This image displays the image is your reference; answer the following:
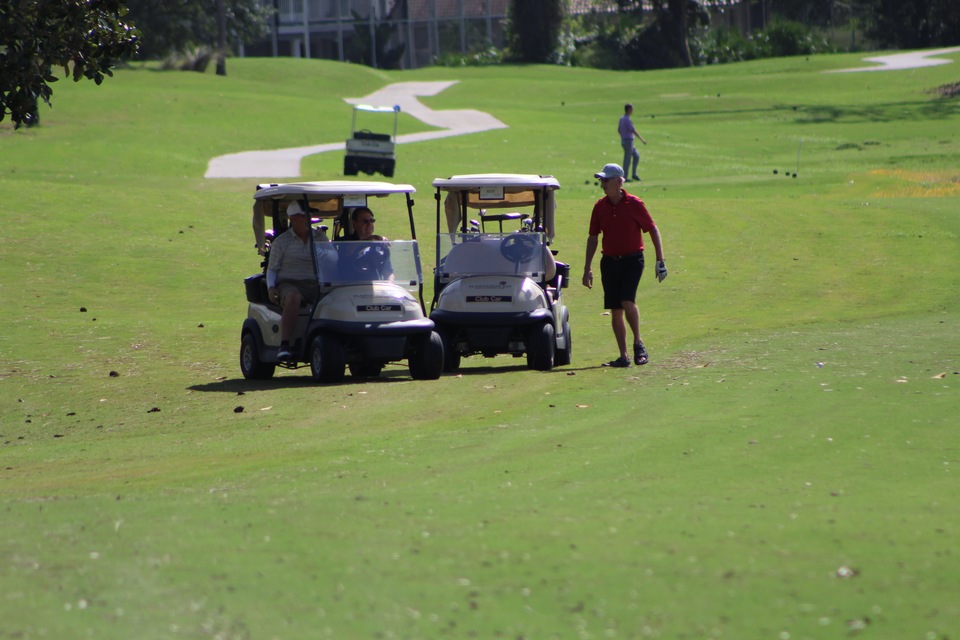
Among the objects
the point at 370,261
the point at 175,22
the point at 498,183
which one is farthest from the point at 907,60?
the point at 370,261

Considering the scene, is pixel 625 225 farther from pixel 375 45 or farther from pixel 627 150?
pixel 375 45

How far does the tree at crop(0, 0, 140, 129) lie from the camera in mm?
12719

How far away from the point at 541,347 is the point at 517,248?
1.28m

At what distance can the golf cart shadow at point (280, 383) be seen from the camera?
13625mm

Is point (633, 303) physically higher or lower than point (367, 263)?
lower

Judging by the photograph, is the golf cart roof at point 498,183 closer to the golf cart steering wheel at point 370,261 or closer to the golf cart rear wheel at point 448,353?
the golf cart steering wheel at point 370,261

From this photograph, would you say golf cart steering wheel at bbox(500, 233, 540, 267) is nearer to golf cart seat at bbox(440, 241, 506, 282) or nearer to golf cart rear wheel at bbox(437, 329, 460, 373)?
golf cart seat at bbox(440, 241, 506, 282)

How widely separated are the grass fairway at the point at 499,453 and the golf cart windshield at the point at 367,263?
1109mm

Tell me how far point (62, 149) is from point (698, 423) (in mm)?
31206

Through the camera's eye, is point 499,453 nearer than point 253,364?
Yes

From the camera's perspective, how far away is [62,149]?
125ft

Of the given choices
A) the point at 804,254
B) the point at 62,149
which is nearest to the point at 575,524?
the point at 804,254

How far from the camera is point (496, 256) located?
1469cm

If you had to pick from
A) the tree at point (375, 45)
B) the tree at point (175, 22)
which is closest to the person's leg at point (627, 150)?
the tree at point (175, 22)
